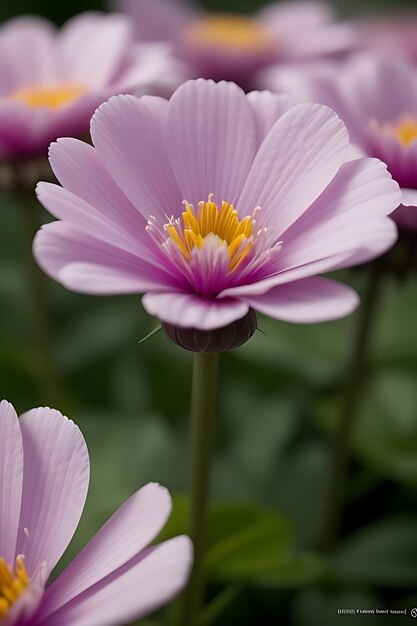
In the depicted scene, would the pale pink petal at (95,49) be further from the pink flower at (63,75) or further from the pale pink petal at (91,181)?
the pale pink petal at (91,181)

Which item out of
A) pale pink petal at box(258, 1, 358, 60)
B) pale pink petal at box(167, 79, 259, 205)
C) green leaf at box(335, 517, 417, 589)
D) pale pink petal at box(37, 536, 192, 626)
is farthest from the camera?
pale pink petal at box(258, 1, 358, 60)

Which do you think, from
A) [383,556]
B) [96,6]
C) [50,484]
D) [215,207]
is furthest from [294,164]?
[96,6]

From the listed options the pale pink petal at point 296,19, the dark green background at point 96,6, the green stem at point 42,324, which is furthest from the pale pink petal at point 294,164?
the dark green background at point 96,6

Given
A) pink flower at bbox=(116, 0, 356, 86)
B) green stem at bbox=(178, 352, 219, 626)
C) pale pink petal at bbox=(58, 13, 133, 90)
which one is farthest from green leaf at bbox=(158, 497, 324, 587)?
pink flower at bbox=(116, 0, 356, 86)

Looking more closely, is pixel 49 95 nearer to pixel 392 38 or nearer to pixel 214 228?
pixel 214 228

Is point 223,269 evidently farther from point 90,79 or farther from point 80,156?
point 90,79

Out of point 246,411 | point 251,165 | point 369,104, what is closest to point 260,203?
point 251,165

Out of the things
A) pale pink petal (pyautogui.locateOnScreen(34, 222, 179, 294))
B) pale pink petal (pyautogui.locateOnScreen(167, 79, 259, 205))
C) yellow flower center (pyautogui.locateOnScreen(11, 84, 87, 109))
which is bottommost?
pale pink petal (pyautogui.locateOnScreen(34, 222, 179, 294))

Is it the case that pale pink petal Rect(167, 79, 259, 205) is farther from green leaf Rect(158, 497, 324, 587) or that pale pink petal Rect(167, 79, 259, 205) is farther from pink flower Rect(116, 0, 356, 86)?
pink flower Rect(116, 0, 356, 86)
